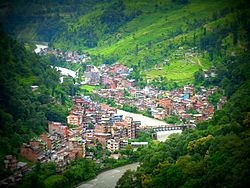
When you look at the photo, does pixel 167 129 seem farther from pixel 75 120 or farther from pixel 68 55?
pixel 68 55

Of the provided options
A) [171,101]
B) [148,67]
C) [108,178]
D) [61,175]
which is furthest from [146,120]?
[148,67]

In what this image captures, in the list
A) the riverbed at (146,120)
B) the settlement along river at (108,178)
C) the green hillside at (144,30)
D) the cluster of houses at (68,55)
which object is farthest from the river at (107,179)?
the cluster of houses at (68,55)

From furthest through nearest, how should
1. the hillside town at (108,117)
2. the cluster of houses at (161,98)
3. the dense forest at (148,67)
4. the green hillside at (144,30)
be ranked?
the green hillside at (144,30) → the cluster of houses at (161,98) → the hillside town at (108,117) → the dense forest at (148,67)

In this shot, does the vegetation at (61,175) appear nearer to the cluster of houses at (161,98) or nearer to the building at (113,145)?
the building at (113,145)

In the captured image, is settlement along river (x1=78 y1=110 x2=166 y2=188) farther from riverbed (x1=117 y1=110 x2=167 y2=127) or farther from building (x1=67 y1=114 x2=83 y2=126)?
riverbed (x1=117 y1=110 x2=167 y2=127)

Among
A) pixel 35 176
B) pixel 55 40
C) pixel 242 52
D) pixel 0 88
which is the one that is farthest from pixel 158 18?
pixel 35 176
